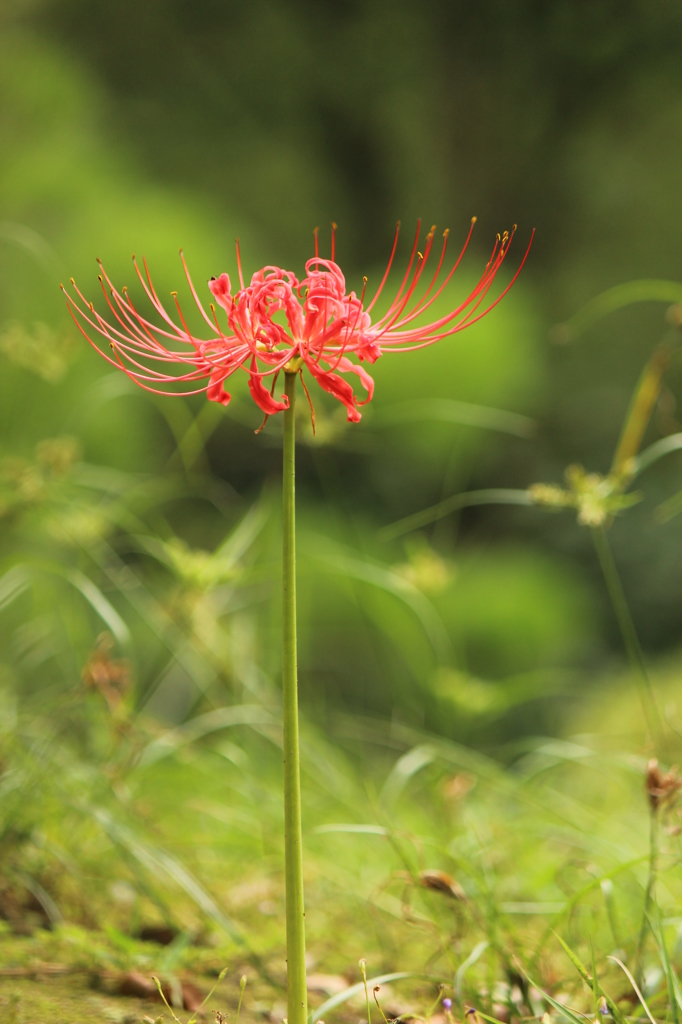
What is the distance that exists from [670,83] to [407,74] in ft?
2.73

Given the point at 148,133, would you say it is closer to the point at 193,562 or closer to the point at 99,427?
the point at 99,427

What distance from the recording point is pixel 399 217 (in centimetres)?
253

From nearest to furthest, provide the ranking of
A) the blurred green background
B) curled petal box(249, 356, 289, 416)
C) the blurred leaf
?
curled petal box(249, 356, 289, 416), the blurred leaf, the blurred green background

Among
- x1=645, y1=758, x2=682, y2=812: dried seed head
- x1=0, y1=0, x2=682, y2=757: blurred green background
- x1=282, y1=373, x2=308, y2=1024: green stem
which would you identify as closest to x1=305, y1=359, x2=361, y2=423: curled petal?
x1=282, y1=373, x2=308, y2=1024: green stem

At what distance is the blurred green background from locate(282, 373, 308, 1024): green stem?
122cm

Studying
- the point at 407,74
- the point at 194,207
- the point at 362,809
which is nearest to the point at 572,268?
the point at 407,74

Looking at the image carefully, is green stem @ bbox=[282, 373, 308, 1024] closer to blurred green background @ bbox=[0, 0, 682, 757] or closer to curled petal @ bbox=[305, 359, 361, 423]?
curled petal @ bbox=[305, 359, 361, 423]

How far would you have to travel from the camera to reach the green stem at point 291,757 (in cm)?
37

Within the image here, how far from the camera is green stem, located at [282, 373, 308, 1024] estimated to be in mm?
374

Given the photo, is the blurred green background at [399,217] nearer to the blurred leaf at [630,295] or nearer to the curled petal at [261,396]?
the blurred leaf at [630,295]

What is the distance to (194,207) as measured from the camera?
2.11 metres

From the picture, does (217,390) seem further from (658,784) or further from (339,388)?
(658,784)

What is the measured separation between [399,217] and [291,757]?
2.40 meters

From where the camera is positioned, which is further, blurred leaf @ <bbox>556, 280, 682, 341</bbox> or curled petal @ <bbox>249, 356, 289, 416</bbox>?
blurred leaf @ <bbox>556, 280, 682, 341</bbox>
